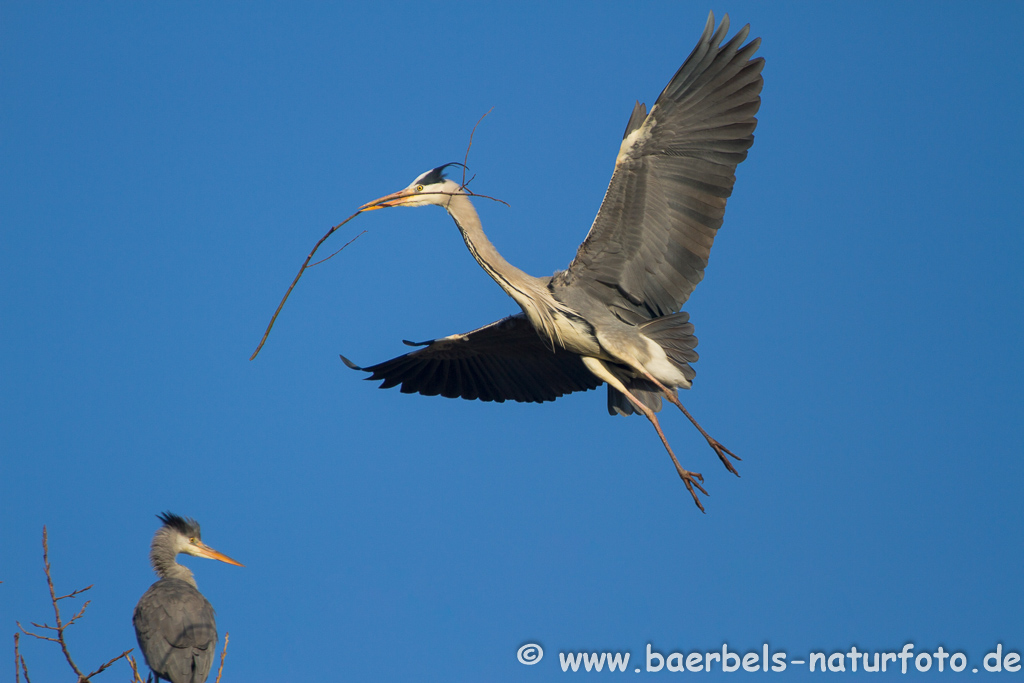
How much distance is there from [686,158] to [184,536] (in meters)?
4.76

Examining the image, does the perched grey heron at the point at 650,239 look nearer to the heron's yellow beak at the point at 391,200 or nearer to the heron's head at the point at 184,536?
the heron's yellow beak at the point at 391,200

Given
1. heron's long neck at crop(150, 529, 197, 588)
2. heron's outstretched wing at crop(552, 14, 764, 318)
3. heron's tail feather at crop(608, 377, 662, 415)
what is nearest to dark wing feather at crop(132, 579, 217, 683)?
heron's long neck at crop(150, 529, 197, 588)

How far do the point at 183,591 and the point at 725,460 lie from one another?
12.4 feet

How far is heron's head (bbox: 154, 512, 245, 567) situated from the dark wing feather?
3.41ft

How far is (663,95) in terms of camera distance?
20.9 feet

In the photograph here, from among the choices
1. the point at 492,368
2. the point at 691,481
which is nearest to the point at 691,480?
the point at 691,481

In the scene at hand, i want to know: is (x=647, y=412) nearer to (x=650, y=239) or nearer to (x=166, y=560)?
(x=650, y=239)

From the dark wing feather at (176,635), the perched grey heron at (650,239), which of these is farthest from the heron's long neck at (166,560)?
the perched grey heron at (650,239)

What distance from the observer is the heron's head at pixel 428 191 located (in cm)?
706

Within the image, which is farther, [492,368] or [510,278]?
[492,368]

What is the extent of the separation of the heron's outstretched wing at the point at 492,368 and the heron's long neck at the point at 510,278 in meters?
0.72

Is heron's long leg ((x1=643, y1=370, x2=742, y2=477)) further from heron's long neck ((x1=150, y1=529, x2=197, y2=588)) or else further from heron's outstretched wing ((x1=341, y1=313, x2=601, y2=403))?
heron's long neck ((x1=150, y1=529, x2=197, y2=588))

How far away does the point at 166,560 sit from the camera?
284 inches

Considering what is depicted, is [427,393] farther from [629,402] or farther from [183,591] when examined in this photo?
[183,591]
